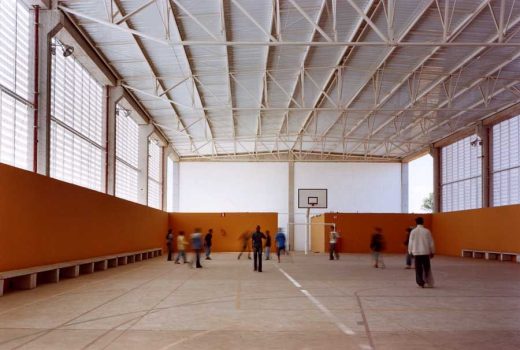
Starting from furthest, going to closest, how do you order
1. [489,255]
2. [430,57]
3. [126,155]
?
[489,255], [126,155], [430,57]

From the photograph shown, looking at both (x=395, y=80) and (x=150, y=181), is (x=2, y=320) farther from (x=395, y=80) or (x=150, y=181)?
(x=150, y=181)

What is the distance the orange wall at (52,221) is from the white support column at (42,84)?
1324mm

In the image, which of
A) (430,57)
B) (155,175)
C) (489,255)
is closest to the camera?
(430,57)

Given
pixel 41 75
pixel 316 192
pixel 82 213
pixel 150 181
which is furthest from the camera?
pixel 316 192

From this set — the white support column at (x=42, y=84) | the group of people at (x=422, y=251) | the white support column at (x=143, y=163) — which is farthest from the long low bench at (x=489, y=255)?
the white support column at (x=42, y=84)

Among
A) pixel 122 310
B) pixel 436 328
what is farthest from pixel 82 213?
pixel 436 328

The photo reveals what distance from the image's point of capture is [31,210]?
15.4 metres

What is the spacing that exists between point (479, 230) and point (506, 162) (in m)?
4.23

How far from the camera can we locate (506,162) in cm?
3375

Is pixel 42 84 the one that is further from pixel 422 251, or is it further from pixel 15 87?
pixel 422 251

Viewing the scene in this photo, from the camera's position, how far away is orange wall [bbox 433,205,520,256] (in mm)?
30328

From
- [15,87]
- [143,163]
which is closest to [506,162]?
[143,163]

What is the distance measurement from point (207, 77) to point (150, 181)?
12606mm

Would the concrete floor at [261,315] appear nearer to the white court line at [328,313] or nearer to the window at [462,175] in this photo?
the white court line at [328,313]
